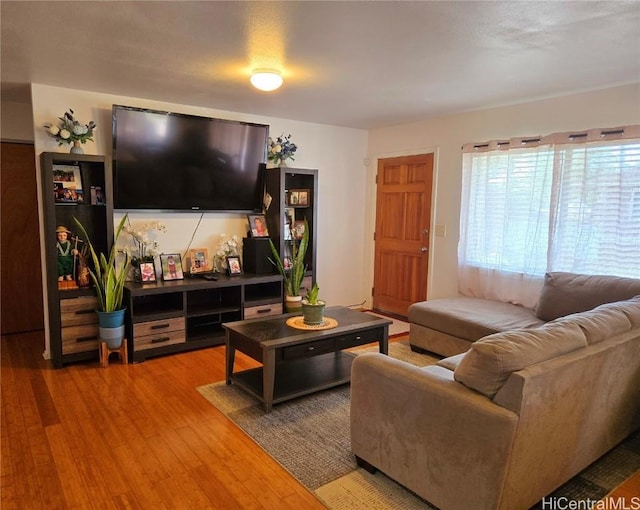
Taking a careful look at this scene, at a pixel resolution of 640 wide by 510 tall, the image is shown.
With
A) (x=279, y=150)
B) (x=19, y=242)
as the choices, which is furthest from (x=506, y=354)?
(x=19, y=242)

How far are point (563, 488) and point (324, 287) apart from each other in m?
3.73

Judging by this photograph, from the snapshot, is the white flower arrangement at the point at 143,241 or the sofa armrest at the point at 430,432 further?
the white flower arrangement at the point at 143,241

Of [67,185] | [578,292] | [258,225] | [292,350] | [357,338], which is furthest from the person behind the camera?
[258,225]

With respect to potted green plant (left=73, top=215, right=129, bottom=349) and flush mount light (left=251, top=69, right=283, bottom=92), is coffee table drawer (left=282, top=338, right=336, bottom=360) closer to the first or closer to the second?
potted green plant (left=73, top=215, right=129, bottom=349)

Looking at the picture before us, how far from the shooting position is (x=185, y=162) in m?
4.24

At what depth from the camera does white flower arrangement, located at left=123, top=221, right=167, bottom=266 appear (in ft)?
13.6

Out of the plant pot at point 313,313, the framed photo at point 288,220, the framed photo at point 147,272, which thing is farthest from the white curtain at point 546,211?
the framed photo at point 147,272

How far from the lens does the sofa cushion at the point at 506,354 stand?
1710 mm

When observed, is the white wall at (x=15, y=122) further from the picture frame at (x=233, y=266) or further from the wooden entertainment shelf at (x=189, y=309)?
the picture frame at (x=233, y=266)

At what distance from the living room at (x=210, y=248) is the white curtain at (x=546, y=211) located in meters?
0.17

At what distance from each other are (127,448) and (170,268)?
2.01m

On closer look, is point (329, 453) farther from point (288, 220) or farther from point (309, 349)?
point (288, 220)

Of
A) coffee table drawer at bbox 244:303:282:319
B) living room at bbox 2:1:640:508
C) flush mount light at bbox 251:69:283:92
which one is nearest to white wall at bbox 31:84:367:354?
living room at bbox 2:1:640:508

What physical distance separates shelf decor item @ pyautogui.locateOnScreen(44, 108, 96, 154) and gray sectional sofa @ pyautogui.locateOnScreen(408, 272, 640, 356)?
3243mm
